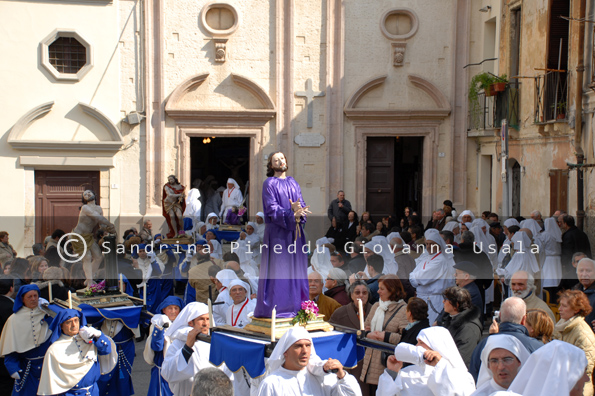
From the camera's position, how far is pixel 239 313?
25.0ft

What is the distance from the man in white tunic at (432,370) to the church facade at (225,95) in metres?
13.6

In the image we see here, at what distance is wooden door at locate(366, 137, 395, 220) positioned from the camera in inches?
779

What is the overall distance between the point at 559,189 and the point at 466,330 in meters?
9.06

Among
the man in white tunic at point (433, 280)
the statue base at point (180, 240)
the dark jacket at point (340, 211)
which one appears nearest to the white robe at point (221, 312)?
the man in white tunic at point (433, 280)

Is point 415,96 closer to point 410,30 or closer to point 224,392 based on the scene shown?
point 410,30

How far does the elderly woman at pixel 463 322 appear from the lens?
621cm

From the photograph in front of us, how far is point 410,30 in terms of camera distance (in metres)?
19.1

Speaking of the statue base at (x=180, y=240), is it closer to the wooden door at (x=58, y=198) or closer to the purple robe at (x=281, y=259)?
the wooden door at (x=58, y=198)

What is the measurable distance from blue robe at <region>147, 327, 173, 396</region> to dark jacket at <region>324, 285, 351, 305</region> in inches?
87.1

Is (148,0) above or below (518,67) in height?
above

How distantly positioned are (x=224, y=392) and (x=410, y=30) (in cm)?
Result: 1651

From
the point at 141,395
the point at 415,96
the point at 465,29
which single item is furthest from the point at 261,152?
the point at 141,395

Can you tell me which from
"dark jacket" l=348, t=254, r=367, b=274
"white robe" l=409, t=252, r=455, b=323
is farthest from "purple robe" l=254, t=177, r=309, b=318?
"dark jacket" l=348, t=254, r=367, b=274

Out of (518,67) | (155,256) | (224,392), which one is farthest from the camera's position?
(518,67)
